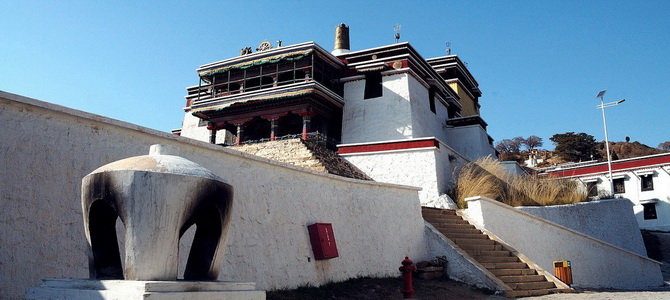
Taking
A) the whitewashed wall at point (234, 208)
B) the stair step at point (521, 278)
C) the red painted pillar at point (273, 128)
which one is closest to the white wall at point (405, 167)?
the whitewashed wall at point (234, 208)

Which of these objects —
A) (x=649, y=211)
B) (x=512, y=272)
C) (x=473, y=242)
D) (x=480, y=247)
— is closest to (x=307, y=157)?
(x=473, y=242)

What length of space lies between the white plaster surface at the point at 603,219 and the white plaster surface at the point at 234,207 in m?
8.42

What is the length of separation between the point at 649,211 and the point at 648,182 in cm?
185

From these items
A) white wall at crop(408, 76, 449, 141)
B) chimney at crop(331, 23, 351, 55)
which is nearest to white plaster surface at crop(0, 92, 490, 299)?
white wall at crop(408, 76, 449, 141)

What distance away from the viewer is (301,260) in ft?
26.1

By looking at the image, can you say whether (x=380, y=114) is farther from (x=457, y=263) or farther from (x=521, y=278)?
(x=521, y=278)

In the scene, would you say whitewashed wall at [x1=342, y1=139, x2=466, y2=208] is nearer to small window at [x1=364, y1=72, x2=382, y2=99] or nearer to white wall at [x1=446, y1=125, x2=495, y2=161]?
small window at [x1=364, y1=72, x2=382, y2=99]

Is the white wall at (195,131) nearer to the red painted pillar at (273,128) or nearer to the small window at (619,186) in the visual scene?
the red painted pillar at (273,128)

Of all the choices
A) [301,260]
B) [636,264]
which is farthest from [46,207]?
[636,264]

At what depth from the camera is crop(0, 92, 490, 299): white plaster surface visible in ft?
15.7

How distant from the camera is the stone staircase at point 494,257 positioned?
1004 centimetres

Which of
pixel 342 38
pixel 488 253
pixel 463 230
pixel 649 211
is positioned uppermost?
pixel 342 38

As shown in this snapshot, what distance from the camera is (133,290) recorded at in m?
3.01

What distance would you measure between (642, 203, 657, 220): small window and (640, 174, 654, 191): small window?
101cm
